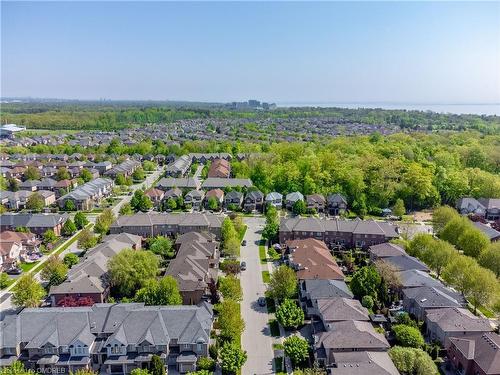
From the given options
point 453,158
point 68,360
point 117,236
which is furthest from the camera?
point 453,158

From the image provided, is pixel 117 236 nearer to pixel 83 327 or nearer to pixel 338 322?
pixel 83 327

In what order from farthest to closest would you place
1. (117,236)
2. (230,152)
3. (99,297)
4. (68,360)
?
1. (230,152)
2. (117,236)
3. (99,297)
4. (68,360)

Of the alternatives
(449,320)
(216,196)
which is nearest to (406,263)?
(449,320)

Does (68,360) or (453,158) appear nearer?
(68,360)

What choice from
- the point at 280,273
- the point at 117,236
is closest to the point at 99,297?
the point at 117,236

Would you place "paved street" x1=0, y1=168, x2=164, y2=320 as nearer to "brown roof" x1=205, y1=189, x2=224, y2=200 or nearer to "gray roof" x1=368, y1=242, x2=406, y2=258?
"brown roof" x1=205, y1=189, x2=224, y2=200

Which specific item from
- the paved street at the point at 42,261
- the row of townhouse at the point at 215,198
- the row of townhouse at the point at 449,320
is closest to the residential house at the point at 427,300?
the row of townhouse at the point at 449,320
